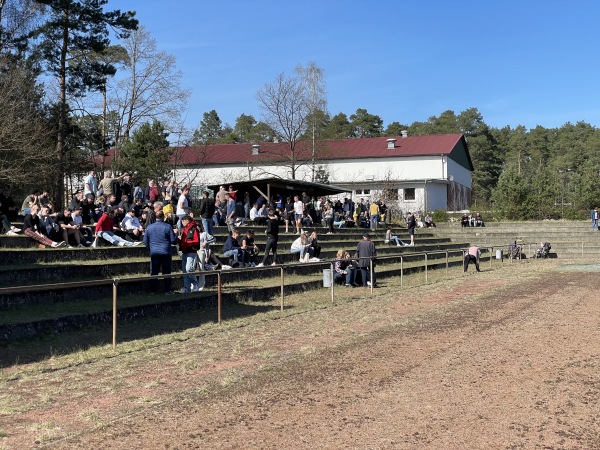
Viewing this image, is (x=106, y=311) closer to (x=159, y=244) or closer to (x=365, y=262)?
(x=159, y=244)

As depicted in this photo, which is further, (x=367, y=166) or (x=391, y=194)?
(x=367, y=166)

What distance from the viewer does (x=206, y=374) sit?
29.3 feet

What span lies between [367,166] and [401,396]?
60.1 m

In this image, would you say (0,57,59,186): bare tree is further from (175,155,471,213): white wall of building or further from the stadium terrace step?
(175,155,471,213): white wall of building

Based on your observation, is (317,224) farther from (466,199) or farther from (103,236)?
(466,199)

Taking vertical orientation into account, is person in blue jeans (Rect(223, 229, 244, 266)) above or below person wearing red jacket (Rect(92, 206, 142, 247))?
below

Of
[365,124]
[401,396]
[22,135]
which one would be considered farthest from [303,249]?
[365,124]

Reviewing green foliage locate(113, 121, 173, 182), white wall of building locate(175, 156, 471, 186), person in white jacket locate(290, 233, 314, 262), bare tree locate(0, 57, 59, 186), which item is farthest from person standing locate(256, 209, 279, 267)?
white wall of building locate(175, 156, 471, 186)

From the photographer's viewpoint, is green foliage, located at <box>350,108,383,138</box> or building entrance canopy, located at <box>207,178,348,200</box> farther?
green foliage, located at <box>350,108,383,138</box>

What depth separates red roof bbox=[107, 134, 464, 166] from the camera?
216 ft

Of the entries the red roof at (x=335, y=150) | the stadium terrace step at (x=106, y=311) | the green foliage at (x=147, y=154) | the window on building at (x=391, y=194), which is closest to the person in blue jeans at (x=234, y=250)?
the stadium terrace step at (x=106, y=311)

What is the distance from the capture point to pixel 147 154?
4525cm

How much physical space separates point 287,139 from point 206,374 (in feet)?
175

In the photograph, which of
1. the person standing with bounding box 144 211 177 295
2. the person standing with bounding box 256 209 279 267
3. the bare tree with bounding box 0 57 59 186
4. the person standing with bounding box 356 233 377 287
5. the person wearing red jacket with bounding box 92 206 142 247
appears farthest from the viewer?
the bare tree with bounding box 0 57 59 186
